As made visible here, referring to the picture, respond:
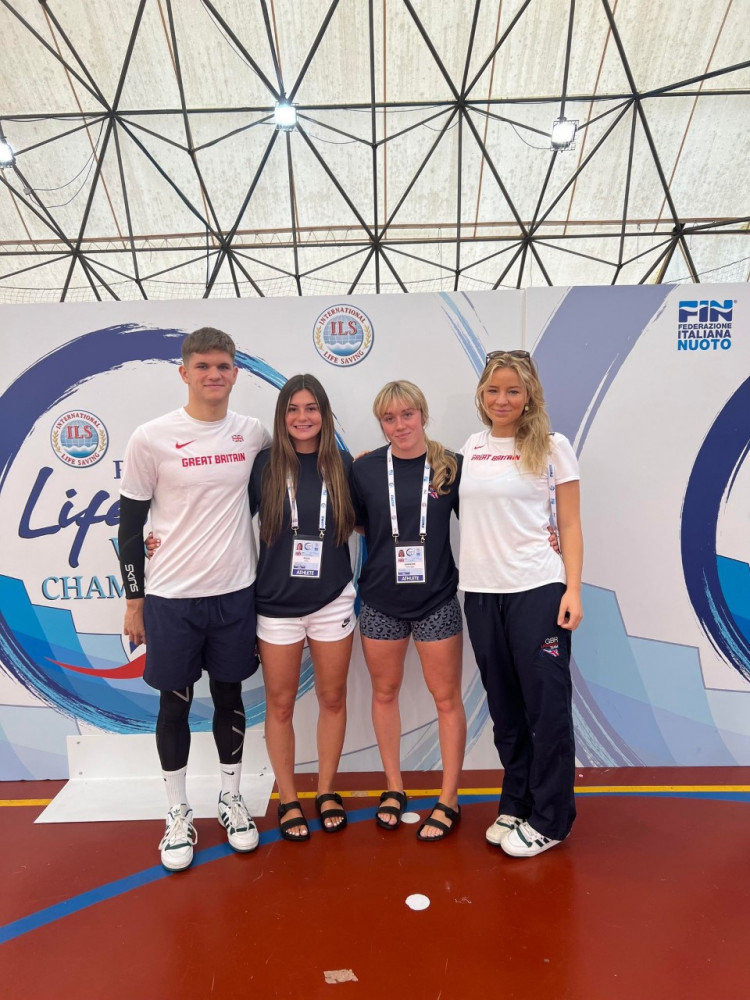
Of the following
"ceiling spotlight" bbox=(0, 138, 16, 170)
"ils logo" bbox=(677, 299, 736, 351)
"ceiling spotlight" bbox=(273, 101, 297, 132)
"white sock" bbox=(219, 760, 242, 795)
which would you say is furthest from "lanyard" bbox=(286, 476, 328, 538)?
"ceiling spotlight" bbox=(0, 138, 16, 170)

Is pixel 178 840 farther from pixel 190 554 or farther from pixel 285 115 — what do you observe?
pixel 285 115

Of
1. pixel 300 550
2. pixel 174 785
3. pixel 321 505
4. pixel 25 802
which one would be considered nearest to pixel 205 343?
pixel 321 505

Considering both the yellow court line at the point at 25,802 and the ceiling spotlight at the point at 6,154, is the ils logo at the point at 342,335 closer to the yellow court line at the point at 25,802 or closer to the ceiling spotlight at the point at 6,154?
the yellow court line at the point at 25,802

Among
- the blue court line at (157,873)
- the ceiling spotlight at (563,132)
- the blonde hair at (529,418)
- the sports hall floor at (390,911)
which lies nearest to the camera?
the sports hall floor at (390,911)

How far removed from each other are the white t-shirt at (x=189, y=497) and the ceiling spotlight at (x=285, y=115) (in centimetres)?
754

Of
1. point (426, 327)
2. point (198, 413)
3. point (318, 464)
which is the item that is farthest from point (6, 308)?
point (426, 327)

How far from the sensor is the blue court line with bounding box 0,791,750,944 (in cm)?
193

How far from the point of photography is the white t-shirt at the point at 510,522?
6.89 feet

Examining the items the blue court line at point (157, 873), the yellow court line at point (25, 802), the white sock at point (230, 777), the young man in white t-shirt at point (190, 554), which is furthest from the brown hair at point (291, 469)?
the yellow court line at point (25, 802)

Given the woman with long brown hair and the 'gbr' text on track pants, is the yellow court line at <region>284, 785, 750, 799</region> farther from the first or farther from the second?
the 'gbr' text on track pants

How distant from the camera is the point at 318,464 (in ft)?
7.44

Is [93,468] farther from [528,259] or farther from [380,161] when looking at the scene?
[528,259]

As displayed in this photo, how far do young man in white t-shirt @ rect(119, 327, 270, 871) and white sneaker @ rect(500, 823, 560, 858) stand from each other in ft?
3.20

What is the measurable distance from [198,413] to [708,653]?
8.53ft
